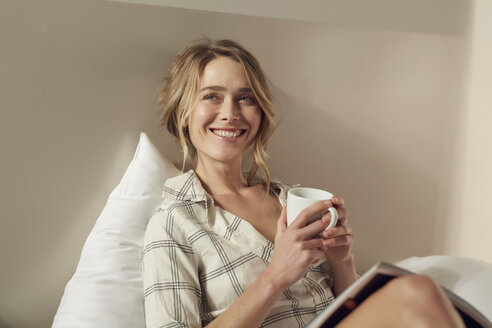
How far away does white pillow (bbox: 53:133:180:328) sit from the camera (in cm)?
87

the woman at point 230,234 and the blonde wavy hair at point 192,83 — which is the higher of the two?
the blonde wavy hair at point 192,83

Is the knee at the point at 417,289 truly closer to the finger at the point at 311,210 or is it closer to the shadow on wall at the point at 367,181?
the finger at the point at 311,210

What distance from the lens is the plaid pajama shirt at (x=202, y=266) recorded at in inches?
32.3

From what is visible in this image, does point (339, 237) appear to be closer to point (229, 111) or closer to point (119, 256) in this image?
point (229, 111)

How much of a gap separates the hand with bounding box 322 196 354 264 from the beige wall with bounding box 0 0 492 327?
0.49 m

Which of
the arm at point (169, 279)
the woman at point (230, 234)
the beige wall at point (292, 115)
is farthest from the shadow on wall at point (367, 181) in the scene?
the arm at point (169, 279)

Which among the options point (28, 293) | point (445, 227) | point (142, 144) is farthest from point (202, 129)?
point (445, 227)

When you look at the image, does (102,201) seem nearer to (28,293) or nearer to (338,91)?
(28,293)

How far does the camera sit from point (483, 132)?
1.49 m

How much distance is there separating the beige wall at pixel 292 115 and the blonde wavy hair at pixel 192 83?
3.9 inches

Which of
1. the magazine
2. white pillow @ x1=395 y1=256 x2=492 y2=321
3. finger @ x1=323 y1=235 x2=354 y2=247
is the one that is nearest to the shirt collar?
finger @ x1=323 y1=235 x2=354 y2=247

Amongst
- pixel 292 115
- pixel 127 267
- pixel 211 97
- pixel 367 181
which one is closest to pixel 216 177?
pixel 211 97

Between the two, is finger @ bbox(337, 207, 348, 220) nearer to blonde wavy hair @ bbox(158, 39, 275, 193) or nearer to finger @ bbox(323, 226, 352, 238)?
finger @ bbox(323, 226, 352, 238)

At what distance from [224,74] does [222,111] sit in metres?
0.09
